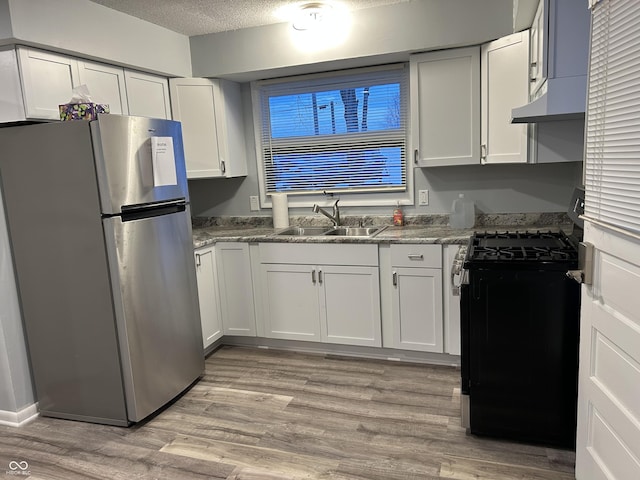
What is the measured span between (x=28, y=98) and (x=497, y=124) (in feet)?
8.67

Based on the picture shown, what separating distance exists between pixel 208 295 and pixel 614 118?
2693 millimetres

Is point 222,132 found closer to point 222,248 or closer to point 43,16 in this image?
point 222,248

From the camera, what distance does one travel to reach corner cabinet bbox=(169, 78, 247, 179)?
3.58 meters

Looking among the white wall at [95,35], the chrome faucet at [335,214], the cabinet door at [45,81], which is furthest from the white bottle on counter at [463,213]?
the cabinet door at [45,81]

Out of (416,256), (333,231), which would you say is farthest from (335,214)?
(416,256)

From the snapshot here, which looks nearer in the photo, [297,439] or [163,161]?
[297,439]

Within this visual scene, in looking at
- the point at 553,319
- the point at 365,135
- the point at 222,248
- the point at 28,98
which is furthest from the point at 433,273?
the point at 28,98

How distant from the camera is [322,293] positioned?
3285 mm

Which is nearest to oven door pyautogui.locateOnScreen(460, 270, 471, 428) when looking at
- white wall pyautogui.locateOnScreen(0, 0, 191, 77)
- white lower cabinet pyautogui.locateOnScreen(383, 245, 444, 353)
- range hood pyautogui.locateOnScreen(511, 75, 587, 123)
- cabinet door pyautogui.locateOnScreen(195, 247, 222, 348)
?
white lower cabinet pyautogui.locateOnScreen(383, 245, 444, 353)

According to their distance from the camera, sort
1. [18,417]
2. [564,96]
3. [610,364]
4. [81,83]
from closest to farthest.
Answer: [610,364], [564,96], [18,417], [81,83]

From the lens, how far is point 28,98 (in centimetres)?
243

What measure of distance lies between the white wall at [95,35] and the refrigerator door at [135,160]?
0.62 meters

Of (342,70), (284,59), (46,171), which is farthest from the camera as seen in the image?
(342,70)

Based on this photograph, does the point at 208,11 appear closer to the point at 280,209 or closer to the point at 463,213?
the point at 280,209
